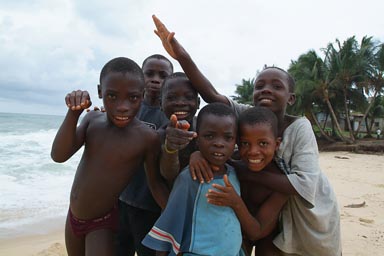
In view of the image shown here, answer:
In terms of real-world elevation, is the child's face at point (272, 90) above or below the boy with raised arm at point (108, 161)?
above

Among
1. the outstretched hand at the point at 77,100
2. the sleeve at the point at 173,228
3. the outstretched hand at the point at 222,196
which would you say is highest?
the outstretched hand at the point at 77,100

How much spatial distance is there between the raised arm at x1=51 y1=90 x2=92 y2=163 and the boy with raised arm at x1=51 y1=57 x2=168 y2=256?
12 millimetres

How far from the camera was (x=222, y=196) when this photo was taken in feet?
5.85

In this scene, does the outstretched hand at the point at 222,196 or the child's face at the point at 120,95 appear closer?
the outstretched hand at the point at 222,196

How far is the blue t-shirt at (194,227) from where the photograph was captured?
174 centimetres

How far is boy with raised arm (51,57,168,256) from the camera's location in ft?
6.66

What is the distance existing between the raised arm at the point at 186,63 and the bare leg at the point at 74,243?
129 cm

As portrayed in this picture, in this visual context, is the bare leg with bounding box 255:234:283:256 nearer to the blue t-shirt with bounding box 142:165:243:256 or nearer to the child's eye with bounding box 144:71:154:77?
the blue t-shirt with bounding box 142:165:243:256

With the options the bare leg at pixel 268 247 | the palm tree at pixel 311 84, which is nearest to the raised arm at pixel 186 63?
the bare leg at pixel 268 247

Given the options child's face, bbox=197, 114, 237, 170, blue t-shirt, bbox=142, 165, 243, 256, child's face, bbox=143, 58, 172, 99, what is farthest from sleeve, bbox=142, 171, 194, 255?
child's face, bbox=143, 58, 172, 99

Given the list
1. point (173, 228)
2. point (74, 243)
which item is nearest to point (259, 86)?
point (173, 228)

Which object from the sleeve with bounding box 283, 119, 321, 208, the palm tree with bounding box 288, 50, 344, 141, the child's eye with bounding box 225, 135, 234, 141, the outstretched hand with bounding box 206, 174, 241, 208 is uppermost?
the palm tree with bounding box 288, 50, 344, 141

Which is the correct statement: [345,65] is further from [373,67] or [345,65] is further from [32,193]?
[32,193]

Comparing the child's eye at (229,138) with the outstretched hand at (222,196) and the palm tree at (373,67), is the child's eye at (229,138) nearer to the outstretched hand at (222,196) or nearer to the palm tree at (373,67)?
the outstretched hand at (222,196)
